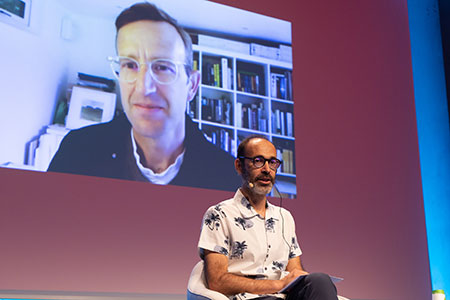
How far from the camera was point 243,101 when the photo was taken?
12.6ft

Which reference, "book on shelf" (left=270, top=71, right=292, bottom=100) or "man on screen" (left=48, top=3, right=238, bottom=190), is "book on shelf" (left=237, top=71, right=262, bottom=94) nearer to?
"book on shelf" (left=270, top=71, right=292, bottom=100)

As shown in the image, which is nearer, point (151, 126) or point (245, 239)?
point (245, 239)

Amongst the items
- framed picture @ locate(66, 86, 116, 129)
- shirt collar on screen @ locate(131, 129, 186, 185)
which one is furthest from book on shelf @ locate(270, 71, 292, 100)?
framed picture @ locate(66, 86, 116, 129)

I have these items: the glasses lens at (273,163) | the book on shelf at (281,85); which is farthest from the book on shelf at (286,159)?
the glasses lens at (273,163)

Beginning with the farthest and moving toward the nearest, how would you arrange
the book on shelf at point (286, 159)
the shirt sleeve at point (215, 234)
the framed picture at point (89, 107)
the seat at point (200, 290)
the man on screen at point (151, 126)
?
the book on shelf at point (286, 159) → the man on screen at point (151, 126) → the framed picture at point (89, 107) → the shirt sleeve at point (215, 234) → the seat at point (200, 290)

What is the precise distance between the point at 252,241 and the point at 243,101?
1995 mm

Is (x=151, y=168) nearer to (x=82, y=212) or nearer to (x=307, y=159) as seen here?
(x=82, y=212)

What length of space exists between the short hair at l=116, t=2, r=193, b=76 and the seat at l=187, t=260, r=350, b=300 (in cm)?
197

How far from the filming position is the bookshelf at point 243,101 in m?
3.70

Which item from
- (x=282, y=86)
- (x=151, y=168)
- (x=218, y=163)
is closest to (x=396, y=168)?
(x=282, y=86)

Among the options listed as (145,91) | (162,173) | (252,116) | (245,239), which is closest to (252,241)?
(245,239)

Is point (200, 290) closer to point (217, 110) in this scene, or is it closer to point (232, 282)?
point (232, 282)

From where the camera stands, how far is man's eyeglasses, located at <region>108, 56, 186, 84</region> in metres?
3.37

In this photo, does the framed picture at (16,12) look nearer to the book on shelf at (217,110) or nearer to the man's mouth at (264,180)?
the book on shelf at (217,110)
